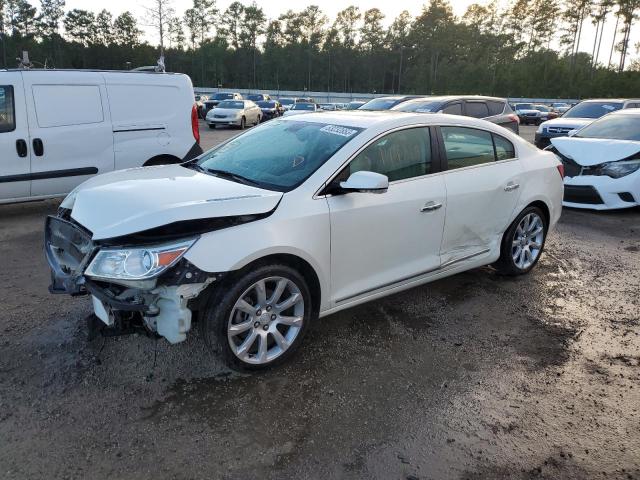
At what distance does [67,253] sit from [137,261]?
87 cm

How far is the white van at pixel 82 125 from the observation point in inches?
247

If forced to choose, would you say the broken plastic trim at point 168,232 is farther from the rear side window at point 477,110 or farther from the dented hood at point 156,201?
the rear side window at point 477,110

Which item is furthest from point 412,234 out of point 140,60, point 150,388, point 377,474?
point 140,60

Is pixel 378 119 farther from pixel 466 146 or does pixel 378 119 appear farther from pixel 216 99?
pixel 216 99

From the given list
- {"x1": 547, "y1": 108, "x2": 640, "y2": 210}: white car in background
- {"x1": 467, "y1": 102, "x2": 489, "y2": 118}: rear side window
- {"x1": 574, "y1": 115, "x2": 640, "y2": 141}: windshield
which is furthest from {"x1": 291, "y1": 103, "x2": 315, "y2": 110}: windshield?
{"x1": 547, "y1": 108, "x2": 640, "y2": 210}: white car in background

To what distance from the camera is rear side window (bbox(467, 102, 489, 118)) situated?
37.7 ft

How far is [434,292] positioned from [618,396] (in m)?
1.76

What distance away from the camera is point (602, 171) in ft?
24.9

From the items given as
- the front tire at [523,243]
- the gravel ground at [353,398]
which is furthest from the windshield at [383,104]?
the gravel ground at [353,398]

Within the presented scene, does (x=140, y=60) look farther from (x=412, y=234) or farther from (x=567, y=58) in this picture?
(x=412, y=234)

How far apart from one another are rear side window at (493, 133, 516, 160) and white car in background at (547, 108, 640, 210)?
12.2 feet

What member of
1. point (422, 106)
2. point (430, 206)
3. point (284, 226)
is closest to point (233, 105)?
point (422, 106)

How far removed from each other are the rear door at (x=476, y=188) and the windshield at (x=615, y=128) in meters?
4.86

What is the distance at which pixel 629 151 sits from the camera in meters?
7.54
